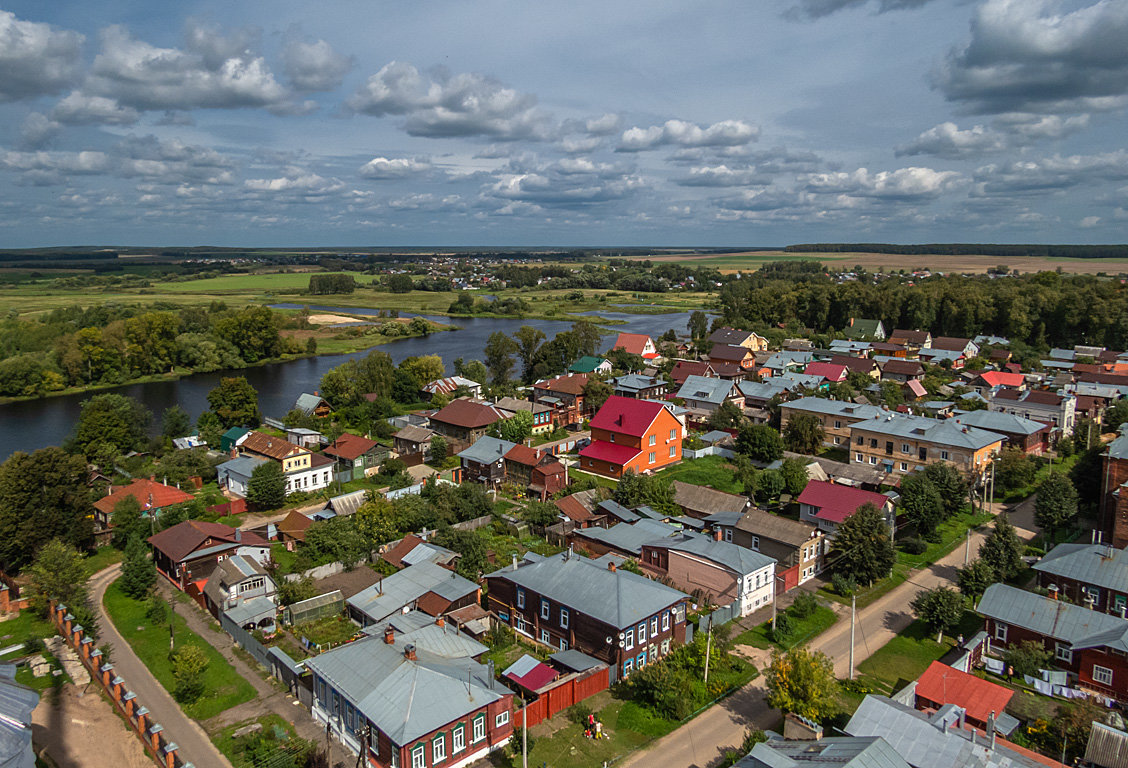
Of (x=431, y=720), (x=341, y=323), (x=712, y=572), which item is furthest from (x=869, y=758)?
(x=341, y=323)

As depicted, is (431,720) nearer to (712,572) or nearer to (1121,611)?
(712,572)

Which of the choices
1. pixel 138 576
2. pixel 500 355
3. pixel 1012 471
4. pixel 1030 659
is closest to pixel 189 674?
pixel 138 576

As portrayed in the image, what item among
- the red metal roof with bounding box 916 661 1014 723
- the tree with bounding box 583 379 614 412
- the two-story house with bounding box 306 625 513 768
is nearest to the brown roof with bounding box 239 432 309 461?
the tree with bounding box 583 379 614 412

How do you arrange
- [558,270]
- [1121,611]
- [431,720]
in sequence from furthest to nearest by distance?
[558,270] → [1121,611] → [431,720]

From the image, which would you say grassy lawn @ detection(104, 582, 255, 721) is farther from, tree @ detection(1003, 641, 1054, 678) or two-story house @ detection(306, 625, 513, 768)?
tree @ detection(1003, 641, 1054, 678)

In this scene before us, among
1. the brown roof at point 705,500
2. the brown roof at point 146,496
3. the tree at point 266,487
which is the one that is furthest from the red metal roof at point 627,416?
the brown roof at point 146,496

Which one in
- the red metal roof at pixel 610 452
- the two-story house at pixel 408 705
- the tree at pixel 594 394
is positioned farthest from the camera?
the tree at pixel 594 394

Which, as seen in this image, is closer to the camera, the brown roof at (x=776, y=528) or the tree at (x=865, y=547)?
the tree at (x=865, y=547)

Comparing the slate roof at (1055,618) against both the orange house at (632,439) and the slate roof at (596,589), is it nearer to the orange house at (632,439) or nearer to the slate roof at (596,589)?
the slate roof at (596,589)
